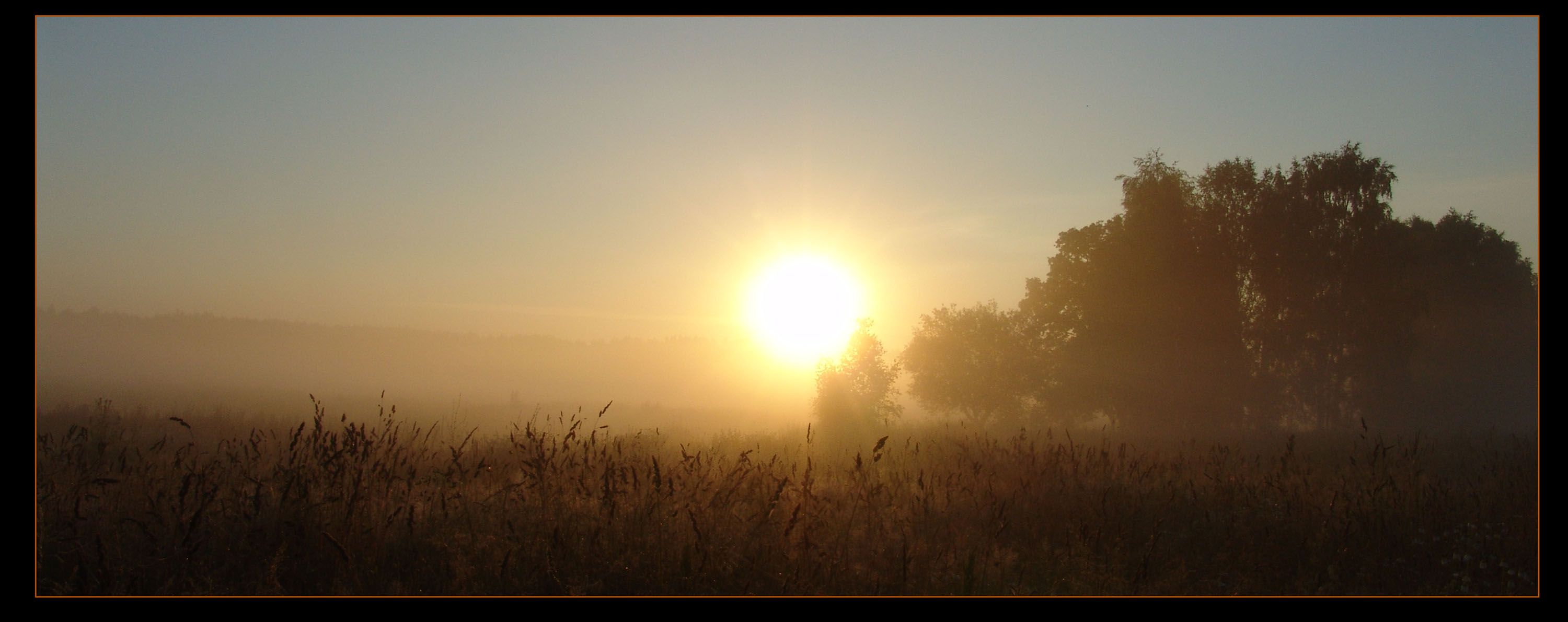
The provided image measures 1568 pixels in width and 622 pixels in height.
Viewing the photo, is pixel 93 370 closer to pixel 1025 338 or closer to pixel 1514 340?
pixel 1025 338

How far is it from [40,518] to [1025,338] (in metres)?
24.3

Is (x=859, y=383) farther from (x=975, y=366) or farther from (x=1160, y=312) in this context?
(x=1160, y=312)

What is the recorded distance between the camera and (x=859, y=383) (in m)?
38.2

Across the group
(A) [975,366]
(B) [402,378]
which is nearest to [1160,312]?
(A) [975,366]

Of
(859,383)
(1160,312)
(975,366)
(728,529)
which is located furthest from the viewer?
(859,383)

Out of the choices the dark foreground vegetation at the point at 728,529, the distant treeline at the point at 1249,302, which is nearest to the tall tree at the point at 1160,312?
the distant treeline at the point at 1249,302

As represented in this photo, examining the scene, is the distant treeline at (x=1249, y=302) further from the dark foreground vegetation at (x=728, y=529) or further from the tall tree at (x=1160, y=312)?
the dark foreground vegetation at (x=728, y=529)

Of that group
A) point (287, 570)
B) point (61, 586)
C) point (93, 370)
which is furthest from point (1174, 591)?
point (93, 370)

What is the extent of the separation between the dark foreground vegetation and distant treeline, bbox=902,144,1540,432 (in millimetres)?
12824

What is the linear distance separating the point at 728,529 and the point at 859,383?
3393 centimetres

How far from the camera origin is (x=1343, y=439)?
13.7 m

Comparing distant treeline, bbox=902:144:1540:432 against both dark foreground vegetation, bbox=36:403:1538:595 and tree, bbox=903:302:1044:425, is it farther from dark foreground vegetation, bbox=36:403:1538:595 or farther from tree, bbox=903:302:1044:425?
dark foreground vegetation, bbox=36:403:1538:595

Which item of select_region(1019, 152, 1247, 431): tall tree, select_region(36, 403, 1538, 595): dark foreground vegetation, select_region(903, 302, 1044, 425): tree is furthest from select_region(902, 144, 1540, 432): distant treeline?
select_region(36, 403, 1538, 595): dark foreground vegetation
